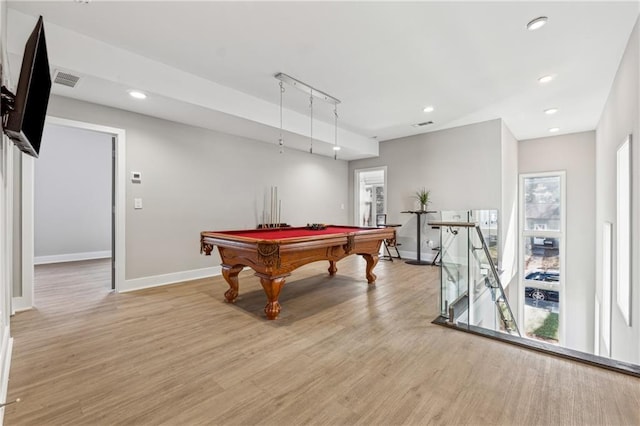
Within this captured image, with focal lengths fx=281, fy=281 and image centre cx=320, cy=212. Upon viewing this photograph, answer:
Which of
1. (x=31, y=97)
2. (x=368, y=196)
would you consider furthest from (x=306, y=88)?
(x=368, y=196)

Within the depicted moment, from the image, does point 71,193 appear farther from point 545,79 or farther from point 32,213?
point 545,79

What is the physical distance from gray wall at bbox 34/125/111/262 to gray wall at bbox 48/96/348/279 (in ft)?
10.3

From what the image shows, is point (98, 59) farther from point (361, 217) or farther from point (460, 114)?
point (361, 217)

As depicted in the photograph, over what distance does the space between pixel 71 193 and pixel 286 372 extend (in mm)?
6612

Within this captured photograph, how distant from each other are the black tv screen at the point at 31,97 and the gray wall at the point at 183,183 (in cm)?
182

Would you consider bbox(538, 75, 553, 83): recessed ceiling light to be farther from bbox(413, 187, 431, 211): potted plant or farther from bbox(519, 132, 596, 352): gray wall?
bbox(519, 132, 596, 352): gray wall

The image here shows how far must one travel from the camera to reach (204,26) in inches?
101

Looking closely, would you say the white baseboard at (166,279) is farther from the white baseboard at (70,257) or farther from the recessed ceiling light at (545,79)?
the recessed ceiling light at (545,79)

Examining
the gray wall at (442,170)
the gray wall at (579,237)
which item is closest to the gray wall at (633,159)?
the gray wall at (442,170)

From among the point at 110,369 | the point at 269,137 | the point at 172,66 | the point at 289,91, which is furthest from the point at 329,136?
the point at 110,369

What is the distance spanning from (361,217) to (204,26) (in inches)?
219

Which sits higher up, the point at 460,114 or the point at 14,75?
the point at 460,114

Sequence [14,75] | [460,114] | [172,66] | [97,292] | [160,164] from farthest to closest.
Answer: [460,114], [160,164], [97,292], [172,66], [14,75]

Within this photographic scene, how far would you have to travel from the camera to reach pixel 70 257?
19.4ft
